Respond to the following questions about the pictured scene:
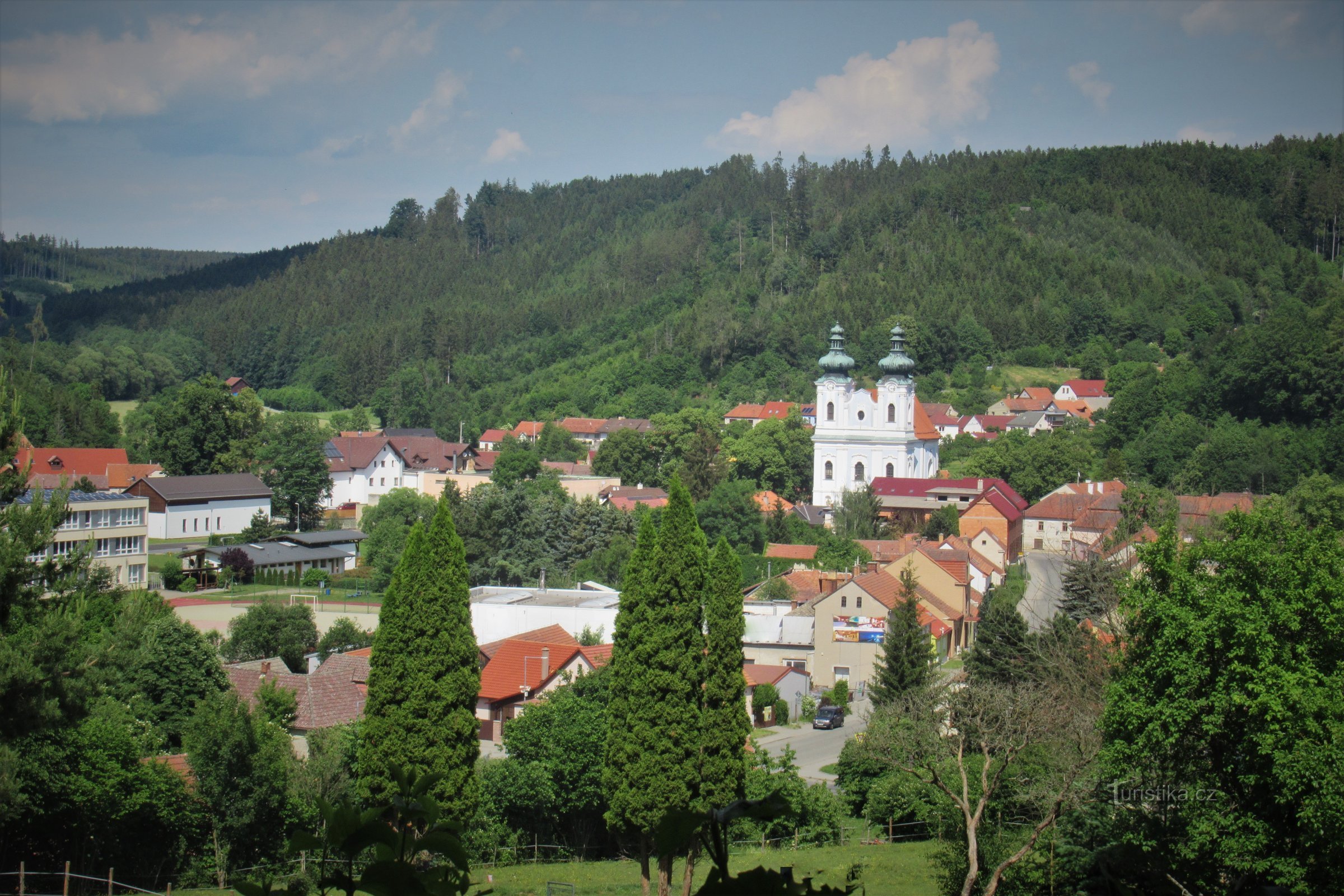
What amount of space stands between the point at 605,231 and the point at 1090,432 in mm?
100252

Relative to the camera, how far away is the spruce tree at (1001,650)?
75.6ft

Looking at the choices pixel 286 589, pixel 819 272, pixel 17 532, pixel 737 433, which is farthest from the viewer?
pixel 819 272

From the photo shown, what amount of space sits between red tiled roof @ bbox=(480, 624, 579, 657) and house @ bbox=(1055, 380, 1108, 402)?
69.8 meters

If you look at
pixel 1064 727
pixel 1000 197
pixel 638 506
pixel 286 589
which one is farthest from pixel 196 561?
pixel 1000 197

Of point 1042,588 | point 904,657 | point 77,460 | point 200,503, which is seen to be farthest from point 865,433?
point 77,460

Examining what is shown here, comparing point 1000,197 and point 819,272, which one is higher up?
point 1000,197

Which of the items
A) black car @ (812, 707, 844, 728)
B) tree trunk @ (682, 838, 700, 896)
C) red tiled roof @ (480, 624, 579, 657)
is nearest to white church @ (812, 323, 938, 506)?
black car @ (812, 707, 844, 728)

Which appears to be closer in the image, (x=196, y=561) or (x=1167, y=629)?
(x=1167, y=629)

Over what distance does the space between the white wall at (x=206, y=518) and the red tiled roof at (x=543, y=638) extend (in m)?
25.2

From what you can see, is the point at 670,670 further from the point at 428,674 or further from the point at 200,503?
the point at 200,503

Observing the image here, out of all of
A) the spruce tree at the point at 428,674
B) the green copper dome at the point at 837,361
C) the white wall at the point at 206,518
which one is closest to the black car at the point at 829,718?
the spruce tree at the point at 428,674

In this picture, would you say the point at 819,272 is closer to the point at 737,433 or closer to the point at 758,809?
the point at 737,433

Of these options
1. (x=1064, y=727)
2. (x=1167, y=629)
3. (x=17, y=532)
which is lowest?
(x=1064, y=727)

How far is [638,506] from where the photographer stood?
159 ft
